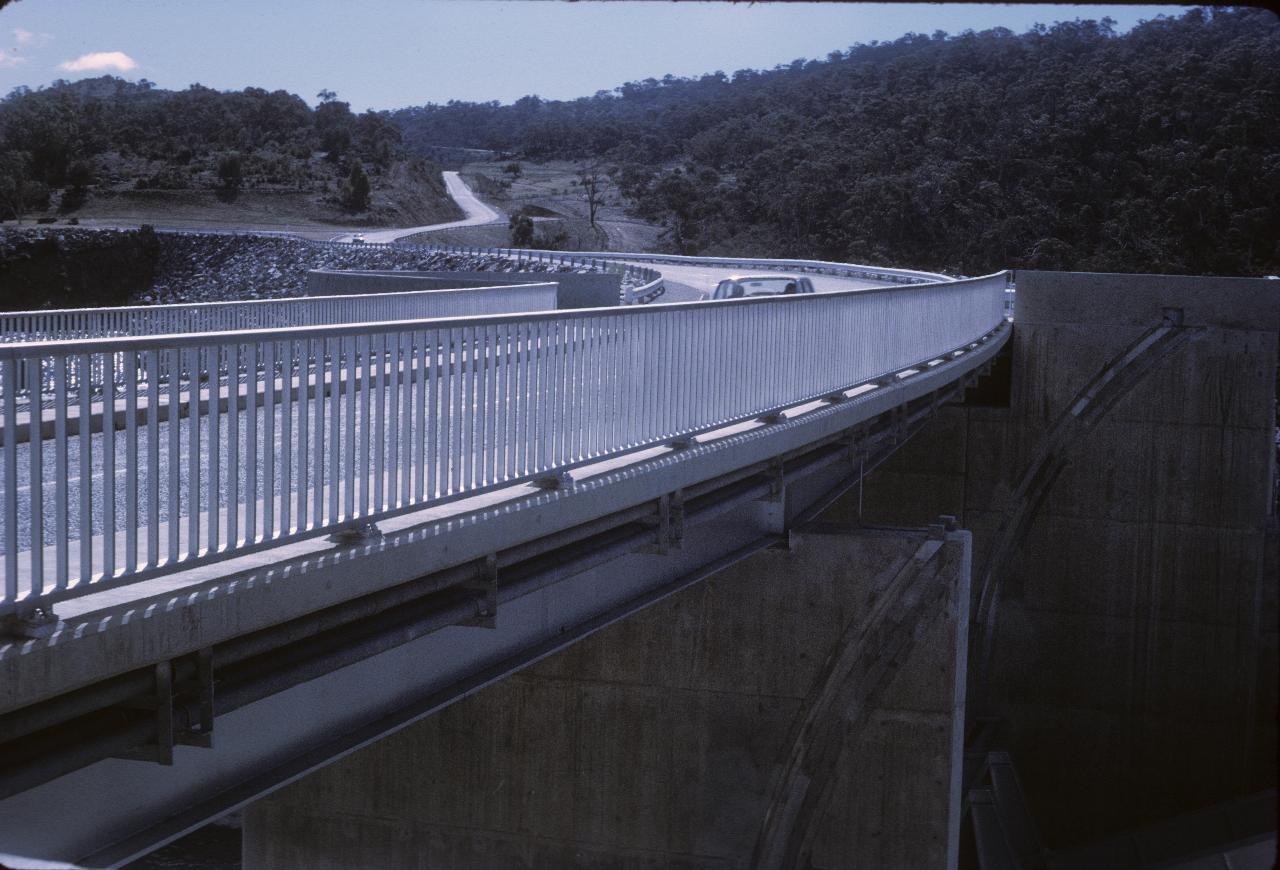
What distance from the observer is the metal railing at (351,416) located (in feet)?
15.6

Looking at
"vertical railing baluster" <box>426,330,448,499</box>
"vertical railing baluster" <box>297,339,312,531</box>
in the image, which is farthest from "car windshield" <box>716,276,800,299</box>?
"vertical railing baluster" <box>297,339,312,531</box>

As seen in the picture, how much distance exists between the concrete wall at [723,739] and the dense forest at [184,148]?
237 feet

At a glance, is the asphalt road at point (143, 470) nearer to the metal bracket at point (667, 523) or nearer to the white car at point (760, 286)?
the metal bracket at point (667, 523)

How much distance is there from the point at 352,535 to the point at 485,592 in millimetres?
1369

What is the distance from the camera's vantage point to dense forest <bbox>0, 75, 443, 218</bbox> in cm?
8456

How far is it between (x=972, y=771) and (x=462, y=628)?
1799cm

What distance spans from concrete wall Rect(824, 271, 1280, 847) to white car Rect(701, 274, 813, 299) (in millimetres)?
3539

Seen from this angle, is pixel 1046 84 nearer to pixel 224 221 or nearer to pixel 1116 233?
pixel 1116 233

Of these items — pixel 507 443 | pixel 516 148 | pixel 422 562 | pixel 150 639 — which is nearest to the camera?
pixel 150 639

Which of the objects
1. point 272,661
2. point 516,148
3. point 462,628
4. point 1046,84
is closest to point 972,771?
point 462,628

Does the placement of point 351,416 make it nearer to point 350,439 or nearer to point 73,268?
point 350,439

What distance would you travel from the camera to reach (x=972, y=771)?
24047mm

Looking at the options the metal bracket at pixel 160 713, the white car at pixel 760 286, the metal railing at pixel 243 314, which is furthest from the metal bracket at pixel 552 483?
the white car at pixel 760 286

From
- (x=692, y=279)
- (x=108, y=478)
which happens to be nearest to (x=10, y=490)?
(x=108, y=478)
